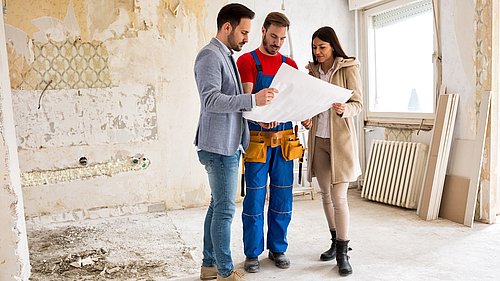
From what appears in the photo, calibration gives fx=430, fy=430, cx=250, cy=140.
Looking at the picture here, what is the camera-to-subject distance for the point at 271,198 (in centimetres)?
277

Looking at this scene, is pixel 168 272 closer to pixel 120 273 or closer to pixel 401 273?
pixel 120 273

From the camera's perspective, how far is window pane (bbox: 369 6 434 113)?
4.24m

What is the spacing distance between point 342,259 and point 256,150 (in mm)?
845

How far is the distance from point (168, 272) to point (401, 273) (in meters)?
1.44

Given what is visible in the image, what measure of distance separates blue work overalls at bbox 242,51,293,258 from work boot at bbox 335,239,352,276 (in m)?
0.36

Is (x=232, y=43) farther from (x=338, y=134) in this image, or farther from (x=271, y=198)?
(x=271, y=198)

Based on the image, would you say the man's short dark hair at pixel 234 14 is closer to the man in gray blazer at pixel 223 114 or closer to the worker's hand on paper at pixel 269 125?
the man in gray blazer at pixel 223 114

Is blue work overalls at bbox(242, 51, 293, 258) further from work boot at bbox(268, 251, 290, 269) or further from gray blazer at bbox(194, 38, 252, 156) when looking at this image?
gray blazer at bbox(194, 38, 252, 156)

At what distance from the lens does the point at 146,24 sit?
4.30m

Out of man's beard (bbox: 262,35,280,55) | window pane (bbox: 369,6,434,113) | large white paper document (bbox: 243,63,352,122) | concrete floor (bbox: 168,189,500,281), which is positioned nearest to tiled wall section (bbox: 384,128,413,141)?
window pane (bbox: 369,6,434,113)

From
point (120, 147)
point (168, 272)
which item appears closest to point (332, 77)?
point (168, 272)

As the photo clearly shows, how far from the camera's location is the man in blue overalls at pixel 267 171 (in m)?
2.55

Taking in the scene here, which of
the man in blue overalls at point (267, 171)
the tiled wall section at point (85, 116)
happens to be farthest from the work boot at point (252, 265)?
the tiled wall section at point (85, 116)

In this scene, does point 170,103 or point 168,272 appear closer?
point 168,272
